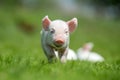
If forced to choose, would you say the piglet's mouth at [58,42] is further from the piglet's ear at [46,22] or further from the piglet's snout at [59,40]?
the piglet's ear at [46,22]

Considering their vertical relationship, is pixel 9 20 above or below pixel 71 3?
below

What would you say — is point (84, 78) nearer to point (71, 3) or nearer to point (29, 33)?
point (29, 33)

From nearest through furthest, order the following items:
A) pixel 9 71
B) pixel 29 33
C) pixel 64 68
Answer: pixel 9 71, pixel 64 68, pixel 29 33

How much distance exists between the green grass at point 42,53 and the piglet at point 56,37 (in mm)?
203

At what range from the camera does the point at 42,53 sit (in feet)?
45.4

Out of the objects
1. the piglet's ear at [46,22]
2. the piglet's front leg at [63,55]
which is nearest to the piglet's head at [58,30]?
the piglet's ear at [46,22]

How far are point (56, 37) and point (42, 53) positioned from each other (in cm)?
666

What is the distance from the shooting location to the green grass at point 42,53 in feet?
20.0

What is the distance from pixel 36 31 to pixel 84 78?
17.0 meters

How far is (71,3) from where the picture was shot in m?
53.5

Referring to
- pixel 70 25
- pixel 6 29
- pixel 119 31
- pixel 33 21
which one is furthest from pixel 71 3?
pixel 70 25

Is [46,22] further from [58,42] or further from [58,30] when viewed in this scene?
[58,42]

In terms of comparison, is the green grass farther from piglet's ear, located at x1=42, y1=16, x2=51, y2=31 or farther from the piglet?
piglet's ear, located at x1=42, y1=16, x2=51, y2=31

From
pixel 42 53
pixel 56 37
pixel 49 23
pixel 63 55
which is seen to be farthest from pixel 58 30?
pixel 42 53
